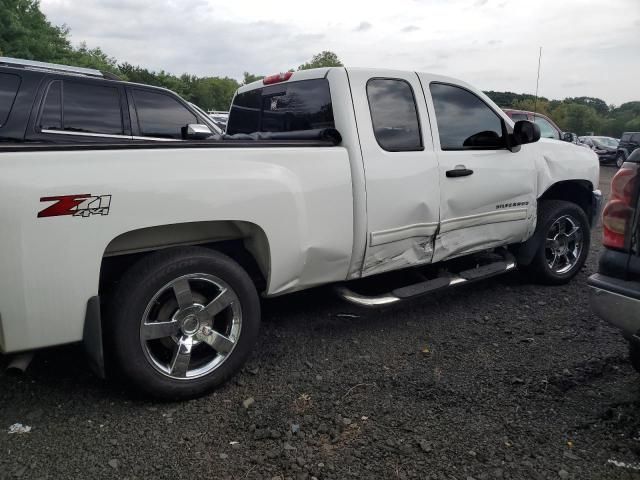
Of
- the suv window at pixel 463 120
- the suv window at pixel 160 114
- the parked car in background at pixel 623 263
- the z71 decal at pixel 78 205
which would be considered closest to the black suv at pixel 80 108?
the suv window at pixel 160 114

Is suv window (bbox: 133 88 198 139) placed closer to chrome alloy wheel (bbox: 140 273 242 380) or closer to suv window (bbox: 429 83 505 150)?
suv window (bbox: 429 83 505 150)

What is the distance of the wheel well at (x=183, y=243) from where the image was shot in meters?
2.88

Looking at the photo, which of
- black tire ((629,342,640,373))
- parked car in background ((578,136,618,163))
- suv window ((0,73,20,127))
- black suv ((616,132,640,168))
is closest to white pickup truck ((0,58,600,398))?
black tire ((629,342,640,373))

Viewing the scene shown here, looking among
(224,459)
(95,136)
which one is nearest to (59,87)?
(95,136)

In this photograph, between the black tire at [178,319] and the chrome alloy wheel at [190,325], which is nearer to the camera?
the black tire at [178,319]

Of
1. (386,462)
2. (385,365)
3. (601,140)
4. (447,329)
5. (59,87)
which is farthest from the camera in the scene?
(601,140)

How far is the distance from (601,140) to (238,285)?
28744mm

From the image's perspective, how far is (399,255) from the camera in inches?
150

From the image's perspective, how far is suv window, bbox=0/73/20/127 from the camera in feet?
18.3

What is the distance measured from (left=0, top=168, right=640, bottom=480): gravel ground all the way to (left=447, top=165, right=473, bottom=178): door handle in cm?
114

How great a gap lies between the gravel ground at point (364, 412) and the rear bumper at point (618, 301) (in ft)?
1.75

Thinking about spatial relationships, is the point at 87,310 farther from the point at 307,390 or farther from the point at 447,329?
the point at 447,329

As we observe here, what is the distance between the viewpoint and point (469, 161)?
411cm

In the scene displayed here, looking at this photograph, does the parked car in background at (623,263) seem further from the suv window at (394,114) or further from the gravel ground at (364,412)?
the suv window at (394,114)
